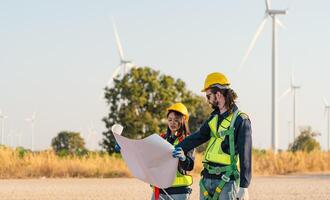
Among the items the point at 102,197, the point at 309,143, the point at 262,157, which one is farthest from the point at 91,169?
the point at 309,143

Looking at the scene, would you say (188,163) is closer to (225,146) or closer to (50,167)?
(225,146)

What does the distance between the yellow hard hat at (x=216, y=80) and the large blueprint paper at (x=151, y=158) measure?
56cm

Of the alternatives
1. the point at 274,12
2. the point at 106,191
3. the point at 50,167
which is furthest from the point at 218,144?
the point at 274,12

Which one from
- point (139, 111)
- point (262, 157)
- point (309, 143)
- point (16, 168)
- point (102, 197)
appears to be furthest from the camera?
point (309, 143)

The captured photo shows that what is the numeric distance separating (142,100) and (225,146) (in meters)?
44.3

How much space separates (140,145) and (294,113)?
52.6 m

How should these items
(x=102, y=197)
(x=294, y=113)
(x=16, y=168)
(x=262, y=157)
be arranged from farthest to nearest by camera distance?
(x=294, y=113) < (x=262, y=157) < (x=16, y=168) < (x=102, y=197)

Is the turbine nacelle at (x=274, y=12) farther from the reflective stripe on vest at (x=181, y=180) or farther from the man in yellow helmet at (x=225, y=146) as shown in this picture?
the man in yellow helmet at (x=225, y=146)

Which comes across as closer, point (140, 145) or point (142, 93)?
point (140, 145)

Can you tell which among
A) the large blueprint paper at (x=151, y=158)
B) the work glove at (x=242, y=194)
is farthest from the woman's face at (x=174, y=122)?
the work glove at (x=242, y=194)

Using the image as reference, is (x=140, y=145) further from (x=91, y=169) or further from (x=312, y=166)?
(x=312, y=166)

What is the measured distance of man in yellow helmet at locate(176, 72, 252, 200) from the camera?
5949 millimetres

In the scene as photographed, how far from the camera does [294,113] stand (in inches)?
2282

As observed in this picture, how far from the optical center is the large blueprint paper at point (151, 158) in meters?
6.21
